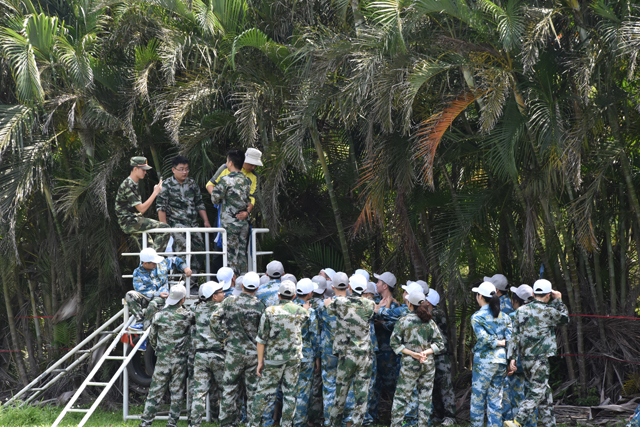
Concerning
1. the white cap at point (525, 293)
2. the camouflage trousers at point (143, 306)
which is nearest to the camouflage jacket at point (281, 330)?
the camouflage trousers at point (143, 306)

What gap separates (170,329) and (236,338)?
0.80 metres

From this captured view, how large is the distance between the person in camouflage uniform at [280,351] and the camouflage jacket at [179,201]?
2.43 m

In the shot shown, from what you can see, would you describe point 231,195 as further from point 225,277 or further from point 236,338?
point 236,338

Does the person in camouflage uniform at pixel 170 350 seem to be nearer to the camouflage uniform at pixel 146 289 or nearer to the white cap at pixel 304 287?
the camouflage uniform at pixel 146 289

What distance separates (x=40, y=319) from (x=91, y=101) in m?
5.18

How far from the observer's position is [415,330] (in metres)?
8.13

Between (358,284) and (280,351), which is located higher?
(358,284)

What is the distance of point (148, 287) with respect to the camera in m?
8.94

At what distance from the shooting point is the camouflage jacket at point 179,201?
978cm

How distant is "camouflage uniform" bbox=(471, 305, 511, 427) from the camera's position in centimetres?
808

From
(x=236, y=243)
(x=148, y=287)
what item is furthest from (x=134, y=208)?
(x=236, y=243)

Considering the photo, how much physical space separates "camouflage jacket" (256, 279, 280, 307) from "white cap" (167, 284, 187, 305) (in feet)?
2.95

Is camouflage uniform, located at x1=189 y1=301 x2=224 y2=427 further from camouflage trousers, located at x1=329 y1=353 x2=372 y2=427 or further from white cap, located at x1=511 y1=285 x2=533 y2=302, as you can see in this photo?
white cap, located at x1=511 y1=285 x2=533 y2=302

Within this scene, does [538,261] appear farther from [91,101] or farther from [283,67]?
[91,101]
